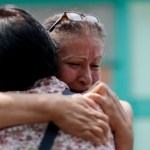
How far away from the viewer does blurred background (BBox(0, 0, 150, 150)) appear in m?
6.70

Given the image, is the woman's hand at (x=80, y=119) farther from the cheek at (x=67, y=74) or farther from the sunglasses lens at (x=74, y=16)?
the sunglasses lens at (x=74, y=16)

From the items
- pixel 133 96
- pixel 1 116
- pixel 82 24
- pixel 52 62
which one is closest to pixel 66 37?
pixel 82 24

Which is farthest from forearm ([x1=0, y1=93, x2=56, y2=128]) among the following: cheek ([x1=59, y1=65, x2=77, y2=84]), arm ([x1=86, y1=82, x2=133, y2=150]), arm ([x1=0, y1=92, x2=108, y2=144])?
cheek ([x1=59, y1=65, x2=77, y2=84])

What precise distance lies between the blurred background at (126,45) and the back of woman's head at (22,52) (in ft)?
14.3

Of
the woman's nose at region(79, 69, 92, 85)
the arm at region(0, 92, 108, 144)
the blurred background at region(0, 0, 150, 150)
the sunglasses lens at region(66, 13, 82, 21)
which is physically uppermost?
the sunglasses lens at region(66, 13, 82, 21)

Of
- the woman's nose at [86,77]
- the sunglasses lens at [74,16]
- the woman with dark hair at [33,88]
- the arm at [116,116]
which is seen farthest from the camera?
the sunglasses lens at [74,16]

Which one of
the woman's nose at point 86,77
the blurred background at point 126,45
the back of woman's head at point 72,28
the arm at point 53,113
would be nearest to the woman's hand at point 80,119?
the arm at point 53,113

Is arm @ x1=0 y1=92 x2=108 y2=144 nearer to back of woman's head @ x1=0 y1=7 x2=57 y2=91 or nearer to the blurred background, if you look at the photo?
back of woman's head @ x1=0 y1=7 x2=57 y2=91

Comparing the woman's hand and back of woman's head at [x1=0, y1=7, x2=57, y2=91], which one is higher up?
back of woman's head at [x1=0, y1=7, x2=57, y2=91]

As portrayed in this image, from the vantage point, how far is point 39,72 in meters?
2.26

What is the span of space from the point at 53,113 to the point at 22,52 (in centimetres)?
21

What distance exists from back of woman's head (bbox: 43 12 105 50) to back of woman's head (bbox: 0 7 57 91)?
408 millimetres

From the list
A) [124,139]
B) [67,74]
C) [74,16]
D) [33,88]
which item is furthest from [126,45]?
[33,88]

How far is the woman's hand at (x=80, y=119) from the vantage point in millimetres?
2189
